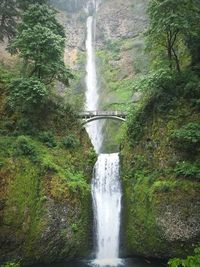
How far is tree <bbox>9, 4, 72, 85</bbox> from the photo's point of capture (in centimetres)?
2473

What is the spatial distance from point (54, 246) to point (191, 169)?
9077mm

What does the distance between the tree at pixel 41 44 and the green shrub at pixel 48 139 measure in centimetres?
422

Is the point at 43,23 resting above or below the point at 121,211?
above

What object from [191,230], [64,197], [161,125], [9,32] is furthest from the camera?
[9,32]

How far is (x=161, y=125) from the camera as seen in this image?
79.0ft

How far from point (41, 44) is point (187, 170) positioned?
12931mm

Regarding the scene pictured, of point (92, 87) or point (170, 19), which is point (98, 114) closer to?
point (170, 19)

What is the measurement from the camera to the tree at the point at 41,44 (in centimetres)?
2473

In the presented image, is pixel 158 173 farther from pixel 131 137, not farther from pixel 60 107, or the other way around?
pixel 60 107

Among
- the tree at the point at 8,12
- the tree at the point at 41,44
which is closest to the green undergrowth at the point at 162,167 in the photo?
the tree at the point at 41,44

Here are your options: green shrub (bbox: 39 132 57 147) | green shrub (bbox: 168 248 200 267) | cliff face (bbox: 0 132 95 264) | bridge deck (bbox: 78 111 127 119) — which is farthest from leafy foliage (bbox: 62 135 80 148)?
green shrub (bbox: 168 248 200 267)

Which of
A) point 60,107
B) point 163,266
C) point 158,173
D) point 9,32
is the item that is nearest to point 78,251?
point 163,266

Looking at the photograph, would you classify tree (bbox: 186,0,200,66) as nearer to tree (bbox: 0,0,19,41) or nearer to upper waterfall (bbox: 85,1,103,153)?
tree (bbox: 0,0,19,41)

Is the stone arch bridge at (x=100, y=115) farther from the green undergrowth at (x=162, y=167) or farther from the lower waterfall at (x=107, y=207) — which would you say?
the green undergrowth at (x=162, y=167)
